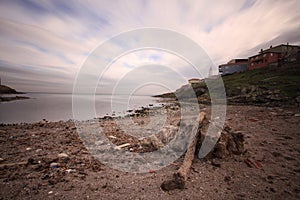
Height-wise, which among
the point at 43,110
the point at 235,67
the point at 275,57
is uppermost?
the point at 235,67

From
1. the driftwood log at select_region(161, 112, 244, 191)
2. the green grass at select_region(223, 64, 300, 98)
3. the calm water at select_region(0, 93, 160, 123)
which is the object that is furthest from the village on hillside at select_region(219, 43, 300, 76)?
the driftwood log at select_region(161, 112, 244, 191)

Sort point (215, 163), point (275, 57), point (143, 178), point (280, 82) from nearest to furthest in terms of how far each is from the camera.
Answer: point (143, 178) → point (215, 163) → point (280, 82) → point (275, 57)

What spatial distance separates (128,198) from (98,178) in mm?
938

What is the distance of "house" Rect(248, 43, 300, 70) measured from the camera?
37.7m

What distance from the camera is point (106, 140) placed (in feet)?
18.6

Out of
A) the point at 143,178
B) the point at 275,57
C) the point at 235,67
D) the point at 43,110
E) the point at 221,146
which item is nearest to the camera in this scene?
→ the point at 143,178

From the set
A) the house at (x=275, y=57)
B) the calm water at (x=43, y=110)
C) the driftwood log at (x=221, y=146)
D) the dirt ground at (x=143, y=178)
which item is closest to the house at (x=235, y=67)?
the house at (x=275, y=57)

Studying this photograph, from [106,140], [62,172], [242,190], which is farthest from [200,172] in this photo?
[106,140]

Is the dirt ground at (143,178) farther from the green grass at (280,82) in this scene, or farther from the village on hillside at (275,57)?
the village on hillside at (275,57)

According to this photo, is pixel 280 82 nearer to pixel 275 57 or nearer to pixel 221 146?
pixel 275 57

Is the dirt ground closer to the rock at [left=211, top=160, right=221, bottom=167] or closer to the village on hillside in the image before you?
the rock at [left=211, top=160, right=221, bottom=167]

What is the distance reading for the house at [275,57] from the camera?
37688mm

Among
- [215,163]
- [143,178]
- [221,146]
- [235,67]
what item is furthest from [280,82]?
[235,67]

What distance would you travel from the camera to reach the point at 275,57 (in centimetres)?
4047
